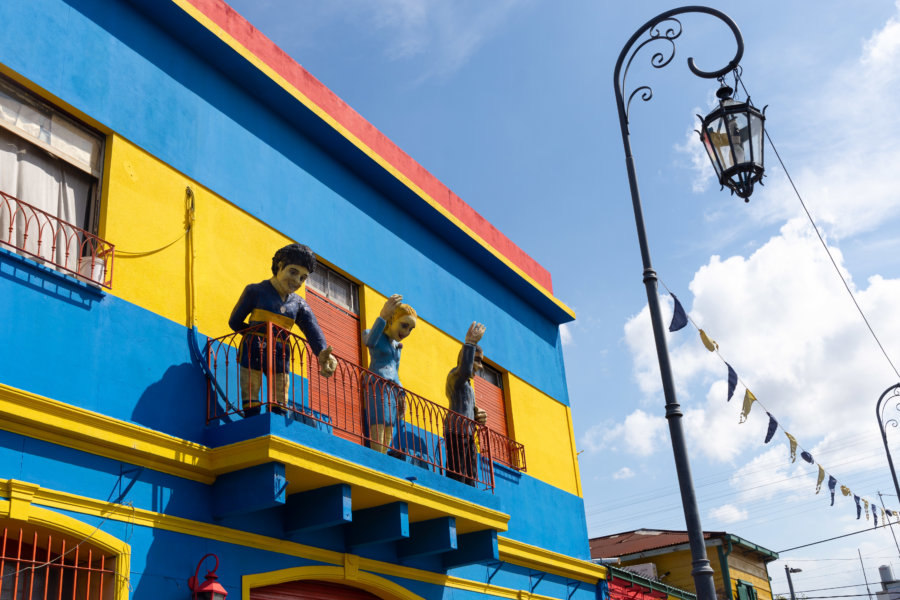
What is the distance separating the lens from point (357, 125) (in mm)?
11656

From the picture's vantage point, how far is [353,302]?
35.6 ft

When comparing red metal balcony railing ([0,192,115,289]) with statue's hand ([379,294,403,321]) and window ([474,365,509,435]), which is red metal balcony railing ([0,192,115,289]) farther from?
window ([474,365,509,435])

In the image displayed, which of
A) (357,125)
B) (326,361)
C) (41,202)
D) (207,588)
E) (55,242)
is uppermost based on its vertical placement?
(357,125)

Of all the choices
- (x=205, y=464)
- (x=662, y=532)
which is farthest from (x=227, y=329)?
(x=662, y=532)

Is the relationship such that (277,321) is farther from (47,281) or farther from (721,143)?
(721,143)

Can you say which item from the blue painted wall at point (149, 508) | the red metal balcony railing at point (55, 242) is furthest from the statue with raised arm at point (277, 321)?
the red metal balcony railing at point (55, 242)

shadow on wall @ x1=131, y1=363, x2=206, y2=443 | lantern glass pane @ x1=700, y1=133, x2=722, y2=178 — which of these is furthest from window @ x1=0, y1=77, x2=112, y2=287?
lantern glass pane @ x1=700, y1=133, x2=722, y2=178

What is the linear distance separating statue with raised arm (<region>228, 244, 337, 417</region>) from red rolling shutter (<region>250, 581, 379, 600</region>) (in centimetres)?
164

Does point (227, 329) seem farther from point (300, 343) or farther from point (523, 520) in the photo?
point (523, 520)

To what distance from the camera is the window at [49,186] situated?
283 inches

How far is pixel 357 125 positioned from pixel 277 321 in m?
4.08

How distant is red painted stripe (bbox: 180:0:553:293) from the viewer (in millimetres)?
9797

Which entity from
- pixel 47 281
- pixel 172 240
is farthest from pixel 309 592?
pixel 47 281

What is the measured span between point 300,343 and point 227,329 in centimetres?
83
